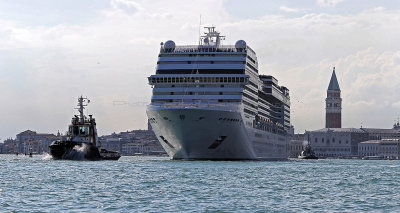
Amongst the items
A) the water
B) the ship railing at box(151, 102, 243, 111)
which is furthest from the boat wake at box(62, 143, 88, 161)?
the water

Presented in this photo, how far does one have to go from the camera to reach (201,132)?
104375 mm

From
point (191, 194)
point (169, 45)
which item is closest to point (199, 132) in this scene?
point (169, 45)

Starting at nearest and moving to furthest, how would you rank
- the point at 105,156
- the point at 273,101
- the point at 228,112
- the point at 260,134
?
the point at 228,112 → the point at 260,134 → the point at 105,156 → the point at 273,101

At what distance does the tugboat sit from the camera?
421 feet

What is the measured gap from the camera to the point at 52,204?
4684 centimetres

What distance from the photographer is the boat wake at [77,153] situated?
→ 128 metres

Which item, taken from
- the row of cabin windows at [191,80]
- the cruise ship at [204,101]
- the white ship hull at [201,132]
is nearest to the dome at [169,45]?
the cruise ship at [204,101]

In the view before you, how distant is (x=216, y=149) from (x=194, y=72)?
10544mm

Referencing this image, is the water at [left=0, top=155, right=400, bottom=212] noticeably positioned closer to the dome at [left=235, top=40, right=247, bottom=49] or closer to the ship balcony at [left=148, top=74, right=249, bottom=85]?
the ship balcony at [left=148, top=74, right=249, bottom=85]

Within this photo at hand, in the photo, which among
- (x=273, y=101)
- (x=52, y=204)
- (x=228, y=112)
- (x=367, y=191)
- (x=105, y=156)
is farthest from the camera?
(x=273, y=101)

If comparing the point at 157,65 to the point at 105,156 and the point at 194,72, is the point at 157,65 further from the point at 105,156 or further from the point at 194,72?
the point at 105,156

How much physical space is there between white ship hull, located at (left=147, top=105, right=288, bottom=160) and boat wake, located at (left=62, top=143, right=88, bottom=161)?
67.7 feet

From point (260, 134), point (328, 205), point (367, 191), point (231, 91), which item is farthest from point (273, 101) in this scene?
point (328, 205)

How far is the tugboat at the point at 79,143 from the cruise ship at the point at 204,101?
2051cm
